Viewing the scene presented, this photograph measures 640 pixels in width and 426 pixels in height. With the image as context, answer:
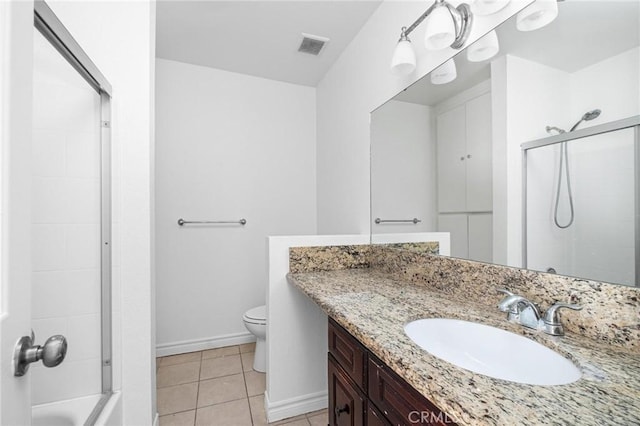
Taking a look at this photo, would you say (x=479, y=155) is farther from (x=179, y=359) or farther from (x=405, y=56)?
(x=179, y=359)

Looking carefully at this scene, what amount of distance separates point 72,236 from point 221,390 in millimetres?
1275

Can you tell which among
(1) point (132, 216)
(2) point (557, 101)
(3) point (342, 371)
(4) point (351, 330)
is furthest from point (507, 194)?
(1) point (132, 216)

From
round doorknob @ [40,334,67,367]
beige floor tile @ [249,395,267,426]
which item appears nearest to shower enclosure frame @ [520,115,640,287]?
round doorknob @ [40,334,67,367]

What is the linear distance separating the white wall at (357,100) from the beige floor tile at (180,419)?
4.78 feet

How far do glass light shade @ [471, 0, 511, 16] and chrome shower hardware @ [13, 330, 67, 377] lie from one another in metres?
1.56

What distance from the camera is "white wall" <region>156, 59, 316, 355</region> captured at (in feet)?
7.72

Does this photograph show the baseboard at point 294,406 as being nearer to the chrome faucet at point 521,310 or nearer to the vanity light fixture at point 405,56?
the chrome faucet at point 521,310

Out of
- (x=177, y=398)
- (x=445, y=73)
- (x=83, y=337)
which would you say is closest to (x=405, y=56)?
(x=445, y=73)

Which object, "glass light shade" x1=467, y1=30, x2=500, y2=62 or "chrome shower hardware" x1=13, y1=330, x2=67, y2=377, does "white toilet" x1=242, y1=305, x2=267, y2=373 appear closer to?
"chrome shower hardware" x1=13, y1=330, x2=67, y2=377

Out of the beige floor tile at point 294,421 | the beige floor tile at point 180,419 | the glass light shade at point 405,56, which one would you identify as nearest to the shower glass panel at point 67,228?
the beige floor tile at point 180,419

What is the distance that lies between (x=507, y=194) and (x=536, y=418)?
77cm

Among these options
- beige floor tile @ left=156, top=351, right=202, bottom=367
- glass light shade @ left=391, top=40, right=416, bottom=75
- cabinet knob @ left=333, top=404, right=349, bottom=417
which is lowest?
beige floor tile @ left=156, top=351, right=202, bottom=367

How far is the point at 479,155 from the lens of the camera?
1156 millimetres

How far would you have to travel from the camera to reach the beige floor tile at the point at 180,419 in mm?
1547
